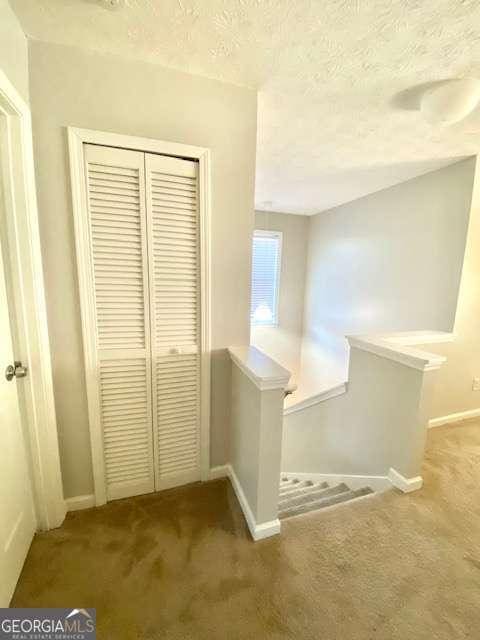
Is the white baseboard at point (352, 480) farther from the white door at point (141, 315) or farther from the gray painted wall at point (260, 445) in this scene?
the white door at point (141, 315)

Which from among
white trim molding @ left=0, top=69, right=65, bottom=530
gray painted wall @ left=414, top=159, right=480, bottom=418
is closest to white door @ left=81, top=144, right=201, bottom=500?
white trim molding @ left=0, top=69, right=65, bottom=530

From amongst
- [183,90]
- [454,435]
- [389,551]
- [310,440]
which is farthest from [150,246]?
[454,435]

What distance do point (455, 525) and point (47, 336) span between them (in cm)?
247

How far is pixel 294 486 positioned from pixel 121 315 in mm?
2414

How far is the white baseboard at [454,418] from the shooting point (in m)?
2.64

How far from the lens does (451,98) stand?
1.45 m

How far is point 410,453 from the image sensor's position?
1.75 m

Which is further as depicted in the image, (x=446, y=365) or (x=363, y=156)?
(x=446, y=365)

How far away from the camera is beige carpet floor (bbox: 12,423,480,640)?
42.1 inches

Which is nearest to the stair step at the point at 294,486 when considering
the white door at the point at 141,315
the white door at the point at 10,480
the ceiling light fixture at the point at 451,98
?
the white door at the point at 141,315

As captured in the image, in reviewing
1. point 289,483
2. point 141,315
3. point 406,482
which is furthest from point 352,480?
point 141,315

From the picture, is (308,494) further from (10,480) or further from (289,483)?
(10,480)

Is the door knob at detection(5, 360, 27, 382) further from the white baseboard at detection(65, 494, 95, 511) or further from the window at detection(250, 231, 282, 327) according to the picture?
the window at detection(250, 231, 282, 327)

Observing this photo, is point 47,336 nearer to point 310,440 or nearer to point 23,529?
point 23,529
